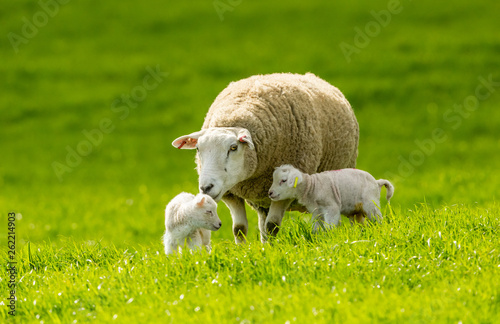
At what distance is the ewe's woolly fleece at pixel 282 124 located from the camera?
656 cm

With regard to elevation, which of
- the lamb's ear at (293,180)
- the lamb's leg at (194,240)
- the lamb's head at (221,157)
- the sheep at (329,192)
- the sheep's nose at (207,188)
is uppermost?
the lamb's head at (221,157)

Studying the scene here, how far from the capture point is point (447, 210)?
21.4 ft

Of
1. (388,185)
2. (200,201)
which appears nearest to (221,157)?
(200,201)

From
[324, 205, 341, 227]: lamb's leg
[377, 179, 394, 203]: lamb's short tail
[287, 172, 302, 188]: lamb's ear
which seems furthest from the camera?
[377, 179, 394, 203]: lamb's short tail

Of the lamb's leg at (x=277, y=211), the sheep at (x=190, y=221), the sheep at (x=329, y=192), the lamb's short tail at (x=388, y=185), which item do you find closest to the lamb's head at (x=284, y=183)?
the sheep at (x=329, y=192)

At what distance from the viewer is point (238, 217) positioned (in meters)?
7.11

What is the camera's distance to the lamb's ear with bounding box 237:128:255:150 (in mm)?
6009

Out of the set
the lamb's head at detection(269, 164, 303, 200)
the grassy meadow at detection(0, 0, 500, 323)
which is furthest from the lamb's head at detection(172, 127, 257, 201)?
the grassy meadow at detection(0, 0, 500, 323)

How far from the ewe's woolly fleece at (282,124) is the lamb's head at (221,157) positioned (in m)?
0.33

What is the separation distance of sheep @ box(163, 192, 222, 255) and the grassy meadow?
18 centimetres

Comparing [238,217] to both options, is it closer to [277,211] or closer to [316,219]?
[277,211]

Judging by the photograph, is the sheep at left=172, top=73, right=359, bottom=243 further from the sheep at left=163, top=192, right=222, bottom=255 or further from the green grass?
the green grass

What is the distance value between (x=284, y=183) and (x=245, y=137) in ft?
1.73

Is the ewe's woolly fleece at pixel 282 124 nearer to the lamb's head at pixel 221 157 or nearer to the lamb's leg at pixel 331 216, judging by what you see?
the lamb's head at pixel 221 157
